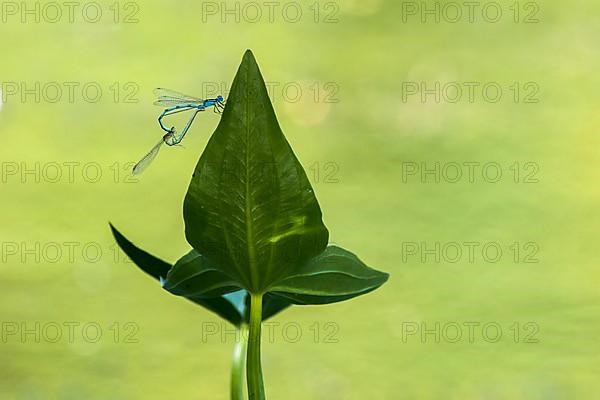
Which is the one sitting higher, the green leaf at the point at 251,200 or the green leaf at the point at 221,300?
the green leaf at the point at 251,200

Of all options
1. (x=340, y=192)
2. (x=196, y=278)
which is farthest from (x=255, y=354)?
(x=340, y=192)

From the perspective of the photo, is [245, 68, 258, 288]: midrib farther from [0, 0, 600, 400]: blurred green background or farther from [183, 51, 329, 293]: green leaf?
[0, 0, 600, 400]: blurred green background

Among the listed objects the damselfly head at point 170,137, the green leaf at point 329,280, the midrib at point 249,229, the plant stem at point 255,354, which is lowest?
the plant stem at point 255,354

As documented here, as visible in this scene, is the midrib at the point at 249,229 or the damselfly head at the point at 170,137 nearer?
the midrib at the point at 249,229

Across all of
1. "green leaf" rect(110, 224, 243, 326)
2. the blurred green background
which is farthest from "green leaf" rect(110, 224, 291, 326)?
the blurred green background

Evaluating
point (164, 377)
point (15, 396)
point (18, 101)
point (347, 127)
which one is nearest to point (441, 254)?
point (347, 127)

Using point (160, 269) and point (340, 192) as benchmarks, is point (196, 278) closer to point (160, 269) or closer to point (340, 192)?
point (160, 269)

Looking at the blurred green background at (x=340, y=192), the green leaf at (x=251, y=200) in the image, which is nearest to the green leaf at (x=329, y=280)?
the green leaf at (x=251, y=200)

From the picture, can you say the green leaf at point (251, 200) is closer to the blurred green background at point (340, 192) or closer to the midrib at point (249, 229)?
the midrib at point (249, 229)
